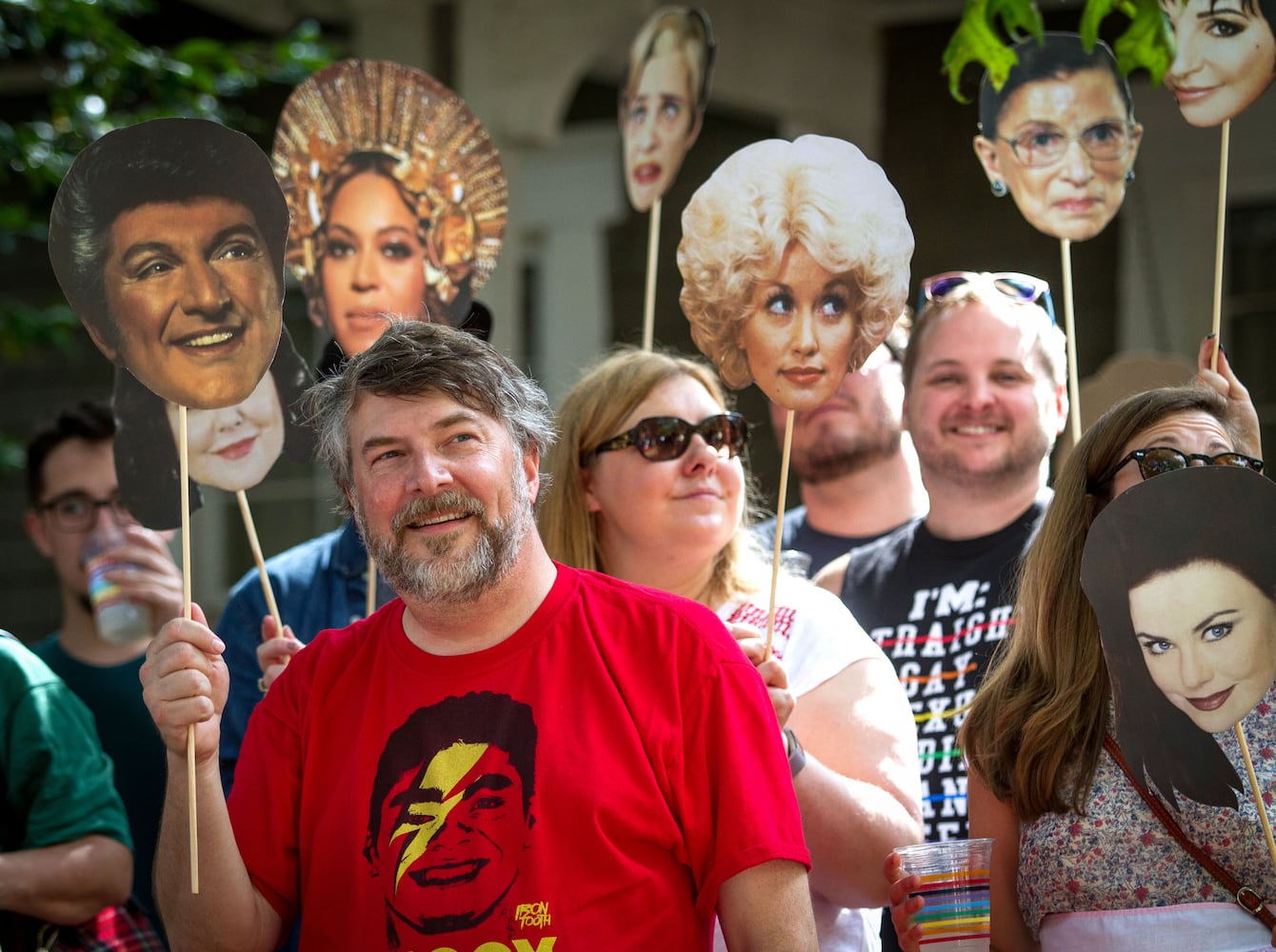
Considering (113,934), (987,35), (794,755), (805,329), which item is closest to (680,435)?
(805,329)

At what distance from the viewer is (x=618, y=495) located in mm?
2770

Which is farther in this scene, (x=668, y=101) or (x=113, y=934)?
(x=668, y=101)

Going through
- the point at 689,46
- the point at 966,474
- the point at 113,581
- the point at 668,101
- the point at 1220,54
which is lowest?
the point at 113,581

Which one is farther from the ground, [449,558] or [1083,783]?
[449,558]

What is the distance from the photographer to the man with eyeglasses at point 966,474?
9.16 feet

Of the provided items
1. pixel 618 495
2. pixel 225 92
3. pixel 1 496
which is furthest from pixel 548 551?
pixel 1 496

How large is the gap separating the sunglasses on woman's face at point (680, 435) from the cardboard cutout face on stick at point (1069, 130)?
2.38 feet

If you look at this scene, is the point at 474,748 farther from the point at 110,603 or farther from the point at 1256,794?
the point at 110,603

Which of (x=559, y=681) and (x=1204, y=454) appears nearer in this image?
(x=559, y=681)

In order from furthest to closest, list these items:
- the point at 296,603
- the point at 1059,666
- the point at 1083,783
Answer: the point at 296,603, the point at 1059,666, the point at 1083,783

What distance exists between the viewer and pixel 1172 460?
220cm

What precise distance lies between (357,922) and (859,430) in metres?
1.88

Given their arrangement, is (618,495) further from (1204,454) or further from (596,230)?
(596,230)

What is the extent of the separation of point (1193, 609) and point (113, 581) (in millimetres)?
2329
